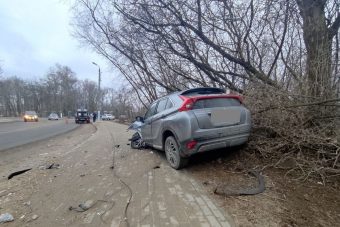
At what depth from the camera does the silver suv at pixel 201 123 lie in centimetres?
559

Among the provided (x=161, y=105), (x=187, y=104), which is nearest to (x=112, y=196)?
(x=187, y=104)

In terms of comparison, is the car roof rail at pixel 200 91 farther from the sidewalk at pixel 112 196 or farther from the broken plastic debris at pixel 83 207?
the broken plastic debris at pixel 83 207

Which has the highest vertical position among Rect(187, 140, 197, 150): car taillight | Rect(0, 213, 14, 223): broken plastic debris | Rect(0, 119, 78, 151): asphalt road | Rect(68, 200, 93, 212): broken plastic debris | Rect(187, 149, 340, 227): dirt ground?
Rect(187, 140, 197, 150): car taillight

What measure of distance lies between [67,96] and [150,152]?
96747 mm

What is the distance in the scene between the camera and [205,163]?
6.48 metres

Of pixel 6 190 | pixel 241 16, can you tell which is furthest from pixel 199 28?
pixel 6 190

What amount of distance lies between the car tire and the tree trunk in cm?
338

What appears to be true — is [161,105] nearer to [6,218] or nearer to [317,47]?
[6,218]

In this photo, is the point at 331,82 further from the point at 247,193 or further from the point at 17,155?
the point at 17,155

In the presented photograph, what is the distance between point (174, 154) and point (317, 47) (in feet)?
15.9

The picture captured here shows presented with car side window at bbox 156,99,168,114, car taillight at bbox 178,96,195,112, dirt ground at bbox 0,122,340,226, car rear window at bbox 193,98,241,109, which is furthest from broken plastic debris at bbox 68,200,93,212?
car side window at bbox 156,99,168,114

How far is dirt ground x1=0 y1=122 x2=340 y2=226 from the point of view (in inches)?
151

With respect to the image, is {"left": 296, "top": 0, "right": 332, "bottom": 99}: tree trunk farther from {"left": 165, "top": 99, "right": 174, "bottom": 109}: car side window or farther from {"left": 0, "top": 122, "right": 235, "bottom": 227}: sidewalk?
{"left": 0, "top": 122, "right": 235, "bottom": 227}: sidewalk

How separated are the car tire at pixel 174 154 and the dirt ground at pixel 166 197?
160 mm
